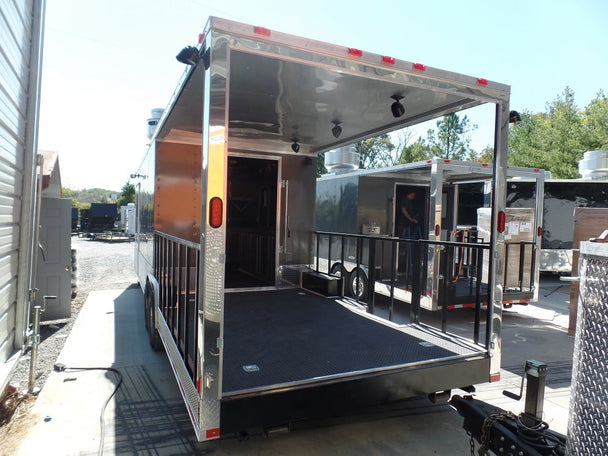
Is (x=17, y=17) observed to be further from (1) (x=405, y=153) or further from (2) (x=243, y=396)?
(1) (x=405, y=153)

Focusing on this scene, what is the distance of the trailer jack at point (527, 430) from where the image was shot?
1.82 m

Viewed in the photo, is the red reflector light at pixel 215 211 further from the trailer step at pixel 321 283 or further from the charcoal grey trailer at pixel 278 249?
the trailer step at pixel 321 283

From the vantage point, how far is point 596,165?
1002cm

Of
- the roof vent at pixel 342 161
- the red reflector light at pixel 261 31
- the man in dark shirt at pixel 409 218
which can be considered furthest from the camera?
the roof vent at pixel 342 161

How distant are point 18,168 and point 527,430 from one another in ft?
13.0

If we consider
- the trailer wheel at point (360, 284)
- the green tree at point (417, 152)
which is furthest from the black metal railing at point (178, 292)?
the green tree at point (417, 152)

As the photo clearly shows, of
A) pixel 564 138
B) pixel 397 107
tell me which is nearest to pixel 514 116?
pixel 397 107

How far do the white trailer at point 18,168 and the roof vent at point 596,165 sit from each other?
1123 cm

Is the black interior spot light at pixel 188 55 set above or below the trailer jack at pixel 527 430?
above

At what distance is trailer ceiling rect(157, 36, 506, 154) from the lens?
9.13ft

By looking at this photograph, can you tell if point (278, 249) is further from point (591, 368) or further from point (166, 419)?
point (591, 368)

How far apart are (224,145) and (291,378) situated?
58.3 inches

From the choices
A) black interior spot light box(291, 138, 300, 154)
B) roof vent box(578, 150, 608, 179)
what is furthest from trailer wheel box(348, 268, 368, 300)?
roof vent box(578, 150, 608, 179)

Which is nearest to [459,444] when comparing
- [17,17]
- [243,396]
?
[243,396]
